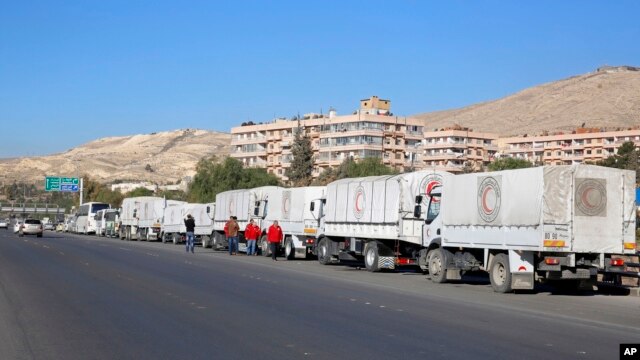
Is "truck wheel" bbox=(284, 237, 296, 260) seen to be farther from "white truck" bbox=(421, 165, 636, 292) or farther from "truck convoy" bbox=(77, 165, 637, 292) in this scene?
"white truck" bbox=(421, 165, 636, 292)

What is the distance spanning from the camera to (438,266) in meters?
26.1

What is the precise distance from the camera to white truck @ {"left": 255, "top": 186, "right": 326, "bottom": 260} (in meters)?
38.2

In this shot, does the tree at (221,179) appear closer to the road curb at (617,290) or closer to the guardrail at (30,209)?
the road curb at (617,290)

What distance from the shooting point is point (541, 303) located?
2000cm

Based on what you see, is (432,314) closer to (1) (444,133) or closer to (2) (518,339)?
(2) (518,339)

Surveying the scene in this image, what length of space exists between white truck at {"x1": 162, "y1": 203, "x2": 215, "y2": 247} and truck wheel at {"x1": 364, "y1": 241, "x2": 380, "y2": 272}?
2225cm

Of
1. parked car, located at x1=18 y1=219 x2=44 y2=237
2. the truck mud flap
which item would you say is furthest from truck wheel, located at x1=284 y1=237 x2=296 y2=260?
parked car, located at x1=18 y1=219 x2=44 y2=237

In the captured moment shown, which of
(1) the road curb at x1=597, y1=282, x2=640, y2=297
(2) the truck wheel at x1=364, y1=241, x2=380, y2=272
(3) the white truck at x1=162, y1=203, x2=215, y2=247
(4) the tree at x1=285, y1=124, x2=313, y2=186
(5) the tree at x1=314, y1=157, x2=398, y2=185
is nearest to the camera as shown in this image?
(1) the road curb at x1=597, y1=282, x2=640, y2=297

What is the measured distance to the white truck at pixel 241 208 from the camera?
44719 mm

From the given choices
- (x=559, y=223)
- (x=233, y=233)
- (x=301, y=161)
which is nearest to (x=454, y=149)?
(x=301, y=161)

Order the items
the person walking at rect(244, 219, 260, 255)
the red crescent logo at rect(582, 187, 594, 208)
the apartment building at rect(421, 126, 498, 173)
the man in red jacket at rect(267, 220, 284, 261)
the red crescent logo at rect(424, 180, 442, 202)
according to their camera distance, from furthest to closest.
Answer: the apartment building at rect(421, 126, 498, 173) < the person walking at rect(244, 219, 260, 255) < the man in red jacket at rect(267, 220, 284, 261) < the red crescent logo at rect(424, 180, 442, 202) < the red crescent logo at rect(582, 187, 594, 208)

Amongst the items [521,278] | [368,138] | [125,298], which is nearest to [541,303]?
[521,278]

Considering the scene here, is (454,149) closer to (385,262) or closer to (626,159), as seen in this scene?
(626,159)

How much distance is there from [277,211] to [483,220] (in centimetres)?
1995
